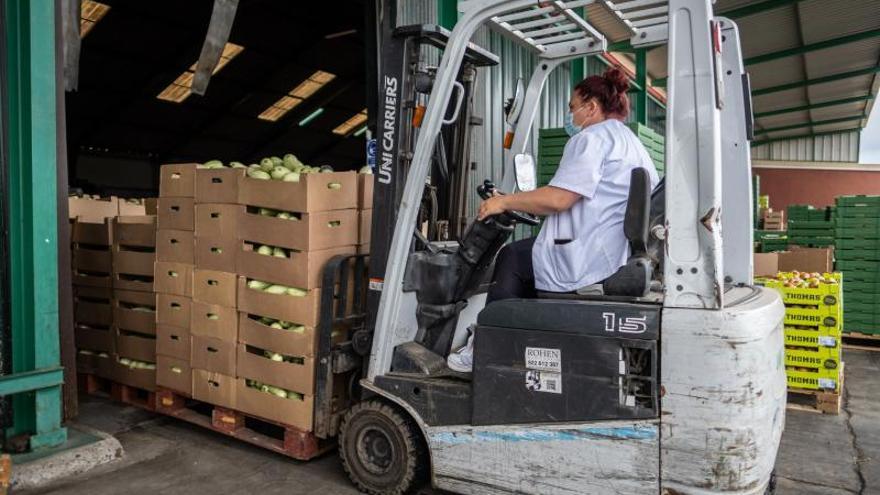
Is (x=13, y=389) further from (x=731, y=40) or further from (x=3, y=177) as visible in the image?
(x=731, y=40)

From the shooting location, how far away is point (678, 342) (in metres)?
2.85

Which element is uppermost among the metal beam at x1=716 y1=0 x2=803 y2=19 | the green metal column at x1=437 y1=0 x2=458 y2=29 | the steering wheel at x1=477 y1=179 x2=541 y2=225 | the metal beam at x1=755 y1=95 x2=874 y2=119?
the metal beam at x1=755 y1=95 x2=874 y2=119

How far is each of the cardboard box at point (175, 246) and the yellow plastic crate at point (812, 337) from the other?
5.41 metres

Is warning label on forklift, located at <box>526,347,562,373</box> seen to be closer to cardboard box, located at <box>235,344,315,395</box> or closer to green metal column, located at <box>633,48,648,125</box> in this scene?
cardboard box, located at <box>235,344,315,395</box>

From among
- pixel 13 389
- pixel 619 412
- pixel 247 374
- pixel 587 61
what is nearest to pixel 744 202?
pixel 619 412

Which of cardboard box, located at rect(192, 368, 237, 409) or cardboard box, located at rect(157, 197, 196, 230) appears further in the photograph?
cardboard box, located at rect(157, 197, 196, 230)

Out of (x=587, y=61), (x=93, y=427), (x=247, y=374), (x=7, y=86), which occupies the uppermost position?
(x=587, y=61)

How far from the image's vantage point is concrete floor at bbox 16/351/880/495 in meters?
3.98

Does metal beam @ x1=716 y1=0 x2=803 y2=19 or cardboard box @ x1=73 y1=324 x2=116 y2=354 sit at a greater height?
metal beam @ x1=716 y1=0 x2=803 y2=19

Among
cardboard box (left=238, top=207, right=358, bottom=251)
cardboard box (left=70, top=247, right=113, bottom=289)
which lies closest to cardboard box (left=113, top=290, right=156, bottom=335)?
cardboard box (left=70, top=247, right=113, bottom=289)

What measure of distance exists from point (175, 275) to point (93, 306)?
1.37 metres

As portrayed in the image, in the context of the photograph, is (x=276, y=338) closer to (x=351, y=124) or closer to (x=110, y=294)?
(x=110, y=294)

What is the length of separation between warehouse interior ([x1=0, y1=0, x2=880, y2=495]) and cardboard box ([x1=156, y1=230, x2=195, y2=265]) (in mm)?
269

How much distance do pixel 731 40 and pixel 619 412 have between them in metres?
2.06
